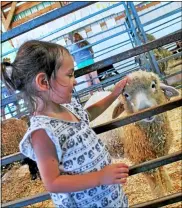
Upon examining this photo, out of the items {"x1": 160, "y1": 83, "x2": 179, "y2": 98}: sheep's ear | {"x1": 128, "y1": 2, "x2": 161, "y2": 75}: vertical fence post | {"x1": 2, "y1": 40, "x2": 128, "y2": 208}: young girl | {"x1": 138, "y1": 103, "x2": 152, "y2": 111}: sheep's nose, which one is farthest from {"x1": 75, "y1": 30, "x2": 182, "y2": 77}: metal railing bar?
{"x1": 128, "y1": 2, "x2": 161, "y2": 75}: vertical fence post

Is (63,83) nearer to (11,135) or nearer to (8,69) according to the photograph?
(8,69)

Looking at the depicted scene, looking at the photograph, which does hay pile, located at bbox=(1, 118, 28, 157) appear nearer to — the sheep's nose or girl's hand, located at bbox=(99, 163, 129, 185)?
the sheep's nose

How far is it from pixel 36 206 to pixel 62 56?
237 centimetres

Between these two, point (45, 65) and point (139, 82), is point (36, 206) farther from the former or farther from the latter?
point (45, 65)

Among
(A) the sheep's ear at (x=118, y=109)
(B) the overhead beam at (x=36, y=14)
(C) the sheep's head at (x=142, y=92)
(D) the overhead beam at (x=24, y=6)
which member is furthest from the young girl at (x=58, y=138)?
(D) the overhead beam at (x=24, y=6)

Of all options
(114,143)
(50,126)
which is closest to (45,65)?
(50,126)

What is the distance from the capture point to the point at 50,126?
40.5 inches

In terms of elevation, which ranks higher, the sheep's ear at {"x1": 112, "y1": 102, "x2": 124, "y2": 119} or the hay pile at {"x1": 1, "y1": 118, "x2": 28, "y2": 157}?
the sheep's ear at {"x1": 112, "y1": 102, "x2": 124, "y2": 119}

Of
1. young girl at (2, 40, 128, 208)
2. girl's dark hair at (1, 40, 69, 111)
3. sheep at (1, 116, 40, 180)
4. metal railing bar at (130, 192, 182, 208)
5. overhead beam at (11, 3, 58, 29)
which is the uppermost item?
overhead beam at (11, 3, 58, 29)

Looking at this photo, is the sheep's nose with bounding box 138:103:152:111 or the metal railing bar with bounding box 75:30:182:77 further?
the sheep's nose with bounding box 138:103:152:111

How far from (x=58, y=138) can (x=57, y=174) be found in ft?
0.39

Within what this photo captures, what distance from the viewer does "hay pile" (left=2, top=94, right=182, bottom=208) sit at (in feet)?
8.35

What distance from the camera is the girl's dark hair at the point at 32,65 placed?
3.38 ft

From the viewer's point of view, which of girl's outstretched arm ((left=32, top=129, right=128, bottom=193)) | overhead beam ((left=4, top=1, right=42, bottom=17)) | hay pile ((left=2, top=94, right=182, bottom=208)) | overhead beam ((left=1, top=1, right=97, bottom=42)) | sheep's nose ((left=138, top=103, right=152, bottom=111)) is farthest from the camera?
overhead beam ((left=4, top=1, right=42, bottom=17))
